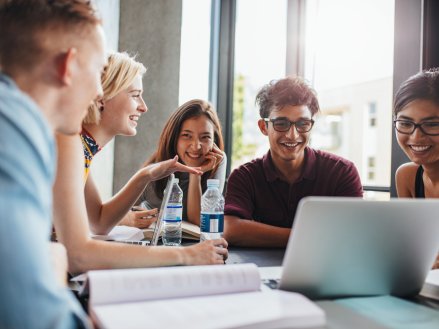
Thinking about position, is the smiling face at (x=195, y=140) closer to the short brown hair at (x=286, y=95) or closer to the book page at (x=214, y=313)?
the short brown hair at (x=286, y=95)

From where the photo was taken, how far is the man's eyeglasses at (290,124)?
5.63ft

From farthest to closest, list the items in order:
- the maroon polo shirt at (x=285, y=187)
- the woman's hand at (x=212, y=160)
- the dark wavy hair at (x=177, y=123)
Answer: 1. the dark wavy hair at (x=177, y=123)
2. the woman's hand at (x=212, y=160)
3. the maroon polo shirt at (x=285, y=187)

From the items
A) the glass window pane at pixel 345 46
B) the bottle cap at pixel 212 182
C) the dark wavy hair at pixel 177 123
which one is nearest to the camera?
the bottle cap at pixel 212 182

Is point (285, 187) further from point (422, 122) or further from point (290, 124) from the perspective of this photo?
point (422, 122)

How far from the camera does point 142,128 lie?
353cm

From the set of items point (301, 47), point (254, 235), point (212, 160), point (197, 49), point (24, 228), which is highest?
point (197, 49)

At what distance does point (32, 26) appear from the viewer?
2.09 ft

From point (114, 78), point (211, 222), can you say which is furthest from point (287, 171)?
point (114, 78)

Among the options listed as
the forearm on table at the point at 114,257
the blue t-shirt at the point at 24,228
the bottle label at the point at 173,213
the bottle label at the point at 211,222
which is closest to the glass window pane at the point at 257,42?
the bottle label at the point at 173,213

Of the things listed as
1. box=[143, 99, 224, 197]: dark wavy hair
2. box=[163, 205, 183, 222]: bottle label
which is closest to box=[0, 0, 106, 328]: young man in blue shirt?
box=[163, 205, 183, 222]: bottle label

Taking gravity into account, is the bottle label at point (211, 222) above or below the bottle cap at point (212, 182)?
below

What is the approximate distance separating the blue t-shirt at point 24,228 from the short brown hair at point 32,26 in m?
0.17

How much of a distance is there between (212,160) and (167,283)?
1494 mm

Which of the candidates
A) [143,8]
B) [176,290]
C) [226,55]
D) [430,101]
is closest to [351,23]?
[226,55]
